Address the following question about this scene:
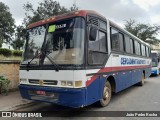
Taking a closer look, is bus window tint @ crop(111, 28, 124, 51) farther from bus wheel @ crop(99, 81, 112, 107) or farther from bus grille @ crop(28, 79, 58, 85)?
bus grille @ crop(28, 79, 58, 85)

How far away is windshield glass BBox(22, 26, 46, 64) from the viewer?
6582 mm

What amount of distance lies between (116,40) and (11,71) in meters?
5.11

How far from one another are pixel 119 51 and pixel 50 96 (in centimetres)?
377

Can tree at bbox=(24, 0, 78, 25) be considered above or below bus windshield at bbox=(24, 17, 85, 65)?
above

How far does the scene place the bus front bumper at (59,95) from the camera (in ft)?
18.7

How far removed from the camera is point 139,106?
768cm

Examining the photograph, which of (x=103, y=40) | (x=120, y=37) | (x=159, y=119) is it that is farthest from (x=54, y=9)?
(x=159, y=119)

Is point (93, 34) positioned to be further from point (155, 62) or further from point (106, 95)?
point (155, 62)

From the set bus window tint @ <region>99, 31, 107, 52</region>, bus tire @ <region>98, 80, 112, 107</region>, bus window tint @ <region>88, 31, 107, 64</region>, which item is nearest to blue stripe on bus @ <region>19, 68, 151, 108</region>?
bus tire @ <region>98, 80, 112, 107</region>

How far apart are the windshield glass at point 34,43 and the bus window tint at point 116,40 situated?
2.71 metres

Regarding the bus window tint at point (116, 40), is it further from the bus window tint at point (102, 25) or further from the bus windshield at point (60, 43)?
the bus windshield at point (60, 43)

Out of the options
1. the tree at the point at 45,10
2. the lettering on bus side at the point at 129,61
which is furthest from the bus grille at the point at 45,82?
the tree at the point at 45,10

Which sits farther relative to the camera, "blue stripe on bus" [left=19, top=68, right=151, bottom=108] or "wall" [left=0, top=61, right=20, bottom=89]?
"wall" [left=0, top=61, right=20, bottom=89]

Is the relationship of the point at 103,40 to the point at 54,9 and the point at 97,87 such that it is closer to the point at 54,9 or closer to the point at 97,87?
the point at 97,87
